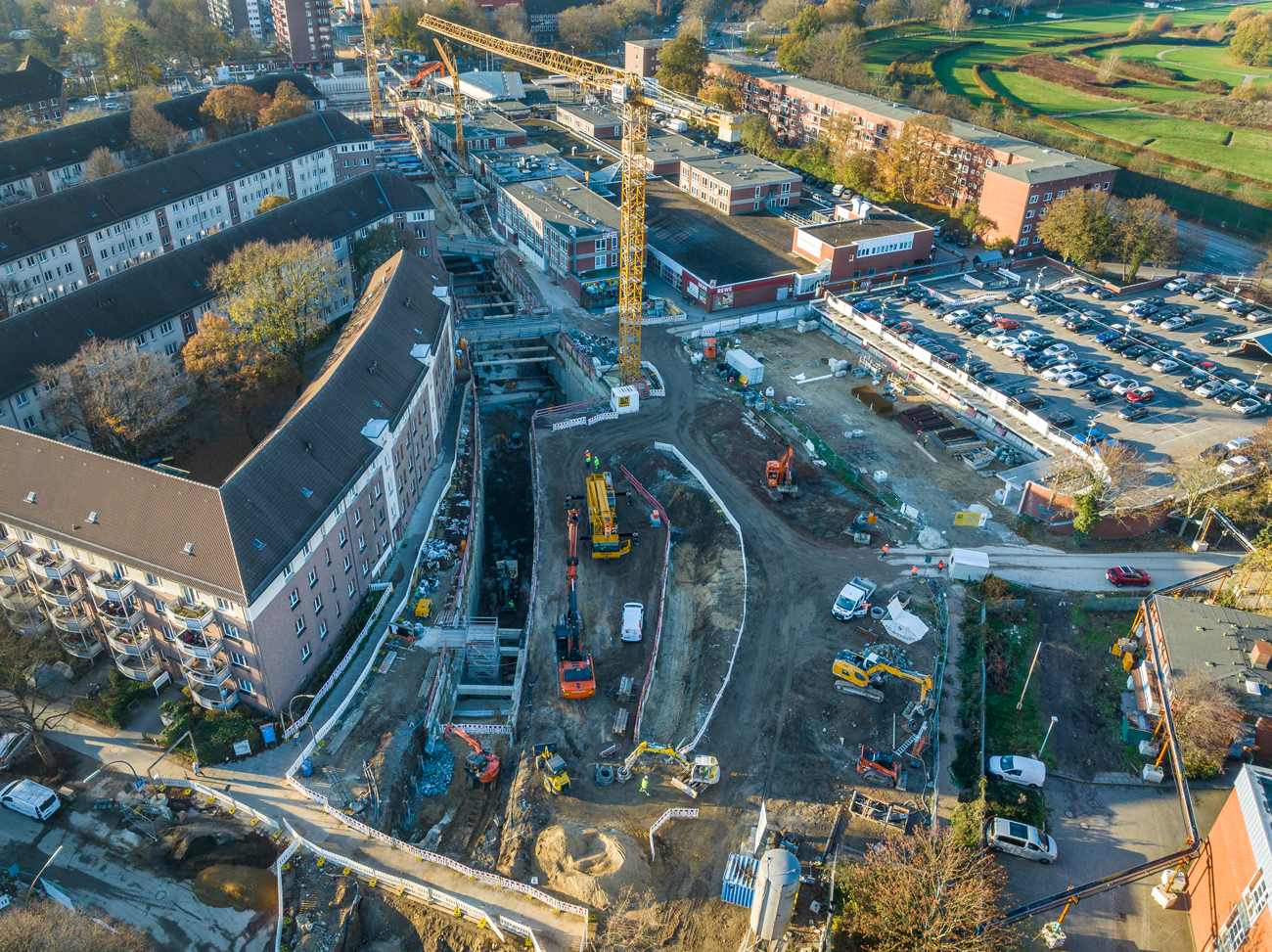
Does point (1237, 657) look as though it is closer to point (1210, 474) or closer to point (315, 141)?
point (1210, 474)

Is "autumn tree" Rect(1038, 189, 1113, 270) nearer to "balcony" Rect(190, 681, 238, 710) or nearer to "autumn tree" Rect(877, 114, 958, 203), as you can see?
"autumn tree" Rect(877, 114, 958, 203)

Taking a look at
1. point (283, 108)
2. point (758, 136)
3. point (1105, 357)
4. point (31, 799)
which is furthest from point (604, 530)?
point (283, 108)

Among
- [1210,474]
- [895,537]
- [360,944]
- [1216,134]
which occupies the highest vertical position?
[1216,134]

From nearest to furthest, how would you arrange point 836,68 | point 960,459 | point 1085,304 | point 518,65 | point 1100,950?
point 1100,950 < point 960,459 < point 1085,304 < point 836,68 < point 518,65

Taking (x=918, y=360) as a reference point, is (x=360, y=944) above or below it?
below

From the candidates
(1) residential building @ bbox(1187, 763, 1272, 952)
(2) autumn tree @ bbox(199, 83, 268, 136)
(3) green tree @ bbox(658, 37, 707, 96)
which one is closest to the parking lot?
(1) residential building @ bbox(1187, 763, 1272, 952)

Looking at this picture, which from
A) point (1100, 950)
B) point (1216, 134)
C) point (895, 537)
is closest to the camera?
point (1100, 950)

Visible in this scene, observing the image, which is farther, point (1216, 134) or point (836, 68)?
point (836, 68)

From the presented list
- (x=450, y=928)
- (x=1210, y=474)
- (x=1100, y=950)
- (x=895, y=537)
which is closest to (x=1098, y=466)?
(x=1210, y=474)
